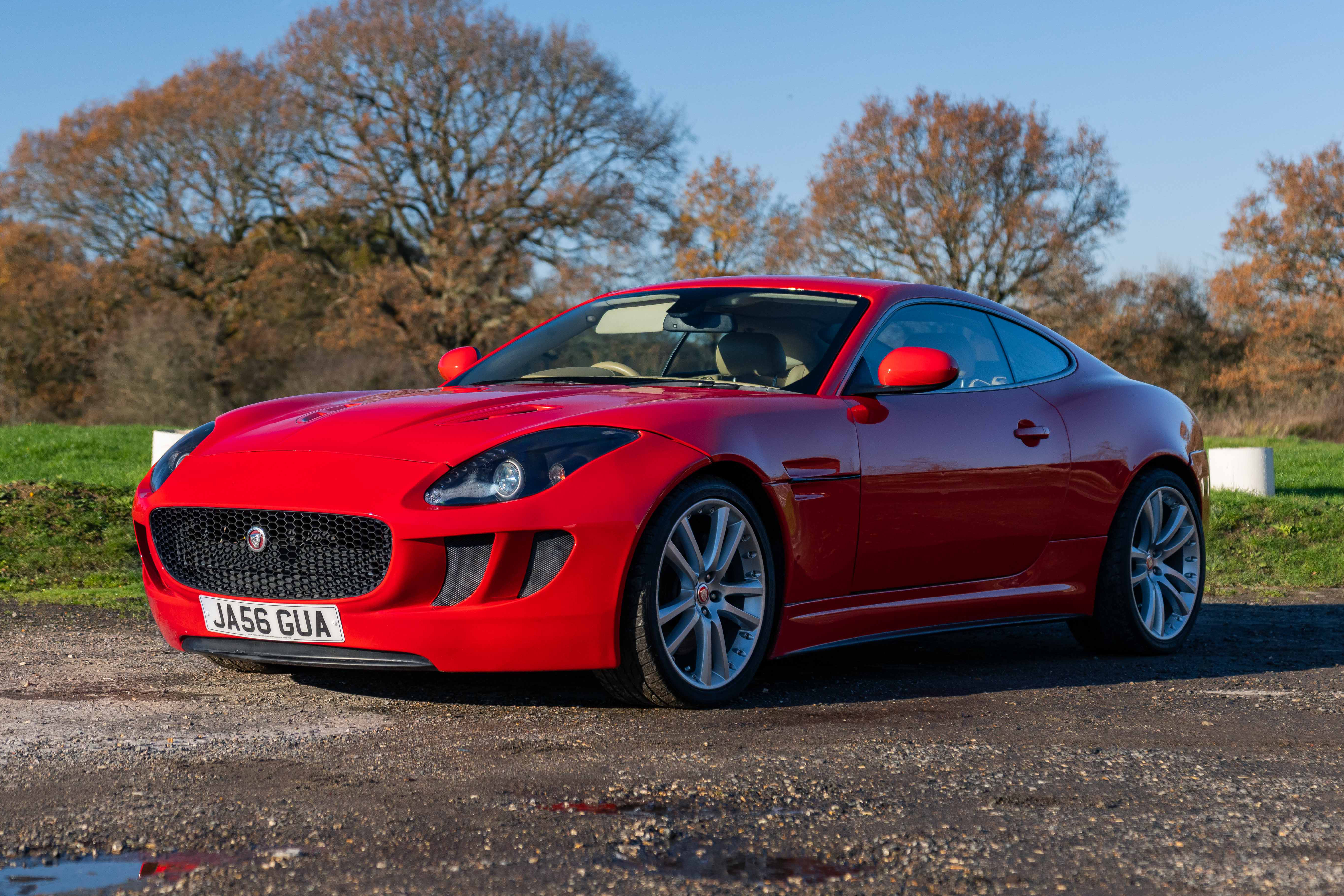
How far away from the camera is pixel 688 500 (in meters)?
4.31

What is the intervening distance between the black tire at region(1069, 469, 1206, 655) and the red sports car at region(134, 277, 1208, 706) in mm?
12

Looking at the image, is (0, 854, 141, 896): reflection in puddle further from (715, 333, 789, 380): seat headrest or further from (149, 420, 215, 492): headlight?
(715, 333, 789, 380): seat headrest

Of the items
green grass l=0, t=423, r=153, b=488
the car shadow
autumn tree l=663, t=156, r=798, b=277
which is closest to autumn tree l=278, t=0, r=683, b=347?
autumn tree l=663, t=156, r=798, b=277

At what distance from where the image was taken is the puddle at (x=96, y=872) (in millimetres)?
2529

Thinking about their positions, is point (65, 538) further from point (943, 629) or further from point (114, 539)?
point (943, 629)

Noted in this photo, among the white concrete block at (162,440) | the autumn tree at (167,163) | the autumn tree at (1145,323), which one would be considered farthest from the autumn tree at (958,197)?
the white concrete block at (162,440)

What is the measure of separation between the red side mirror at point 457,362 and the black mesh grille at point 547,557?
7.06 ft

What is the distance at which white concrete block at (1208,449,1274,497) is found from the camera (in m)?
12.4

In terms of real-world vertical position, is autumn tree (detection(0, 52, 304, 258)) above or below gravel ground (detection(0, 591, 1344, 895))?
above

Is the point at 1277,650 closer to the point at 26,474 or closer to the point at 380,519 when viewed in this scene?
the point at 380,519

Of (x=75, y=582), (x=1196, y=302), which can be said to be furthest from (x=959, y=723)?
(x=1196, y=302)

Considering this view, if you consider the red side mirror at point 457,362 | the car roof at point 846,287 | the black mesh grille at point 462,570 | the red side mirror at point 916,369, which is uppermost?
the car roof at point 846,287

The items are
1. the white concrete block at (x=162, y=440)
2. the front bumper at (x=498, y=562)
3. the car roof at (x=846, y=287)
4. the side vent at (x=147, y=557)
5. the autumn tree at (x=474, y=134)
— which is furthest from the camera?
the autumn tree at (x=474, y=134)

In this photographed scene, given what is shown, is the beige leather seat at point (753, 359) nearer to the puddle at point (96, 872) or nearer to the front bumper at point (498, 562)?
the front bumper at point (498, 562)
